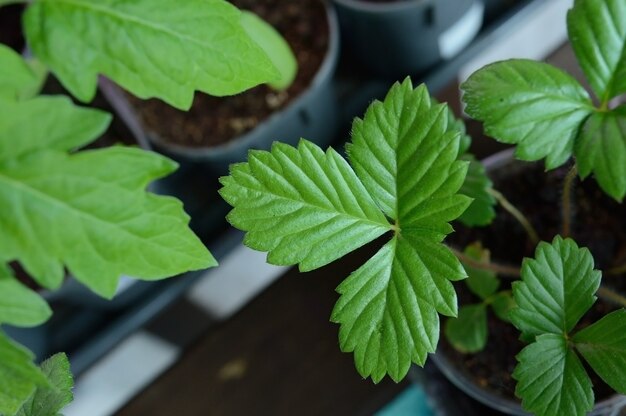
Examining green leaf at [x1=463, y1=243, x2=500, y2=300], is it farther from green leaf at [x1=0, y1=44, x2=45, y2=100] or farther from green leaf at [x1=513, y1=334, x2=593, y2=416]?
green leaf at [x1=0, y1=44, x2=45, y2=100]

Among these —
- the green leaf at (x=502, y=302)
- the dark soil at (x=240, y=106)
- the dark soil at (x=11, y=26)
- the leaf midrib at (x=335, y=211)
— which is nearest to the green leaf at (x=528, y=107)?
the leaf midrib at (x=335, y=211)

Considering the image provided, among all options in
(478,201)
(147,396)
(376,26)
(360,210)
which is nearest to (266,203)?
(360,210)

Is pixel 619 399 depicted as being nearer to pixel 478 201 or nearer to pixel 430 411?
pixel 478 201

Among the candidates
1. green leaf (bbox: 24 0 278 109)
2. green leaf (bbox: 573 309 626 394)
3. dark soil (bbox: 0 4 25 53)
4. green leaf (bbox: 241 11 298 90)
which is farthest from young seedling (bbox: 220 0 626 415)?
dark soil (bbox: 0 4 25 53)

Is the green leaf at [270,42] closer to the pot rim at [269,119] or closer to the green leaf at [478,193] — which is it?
the pot rim at [269,119]

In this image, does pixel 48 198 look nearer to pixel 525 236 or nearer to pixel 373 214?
pixel 373 214

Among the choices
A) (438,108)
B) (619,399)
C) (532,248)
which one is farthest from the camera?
(532,248)
